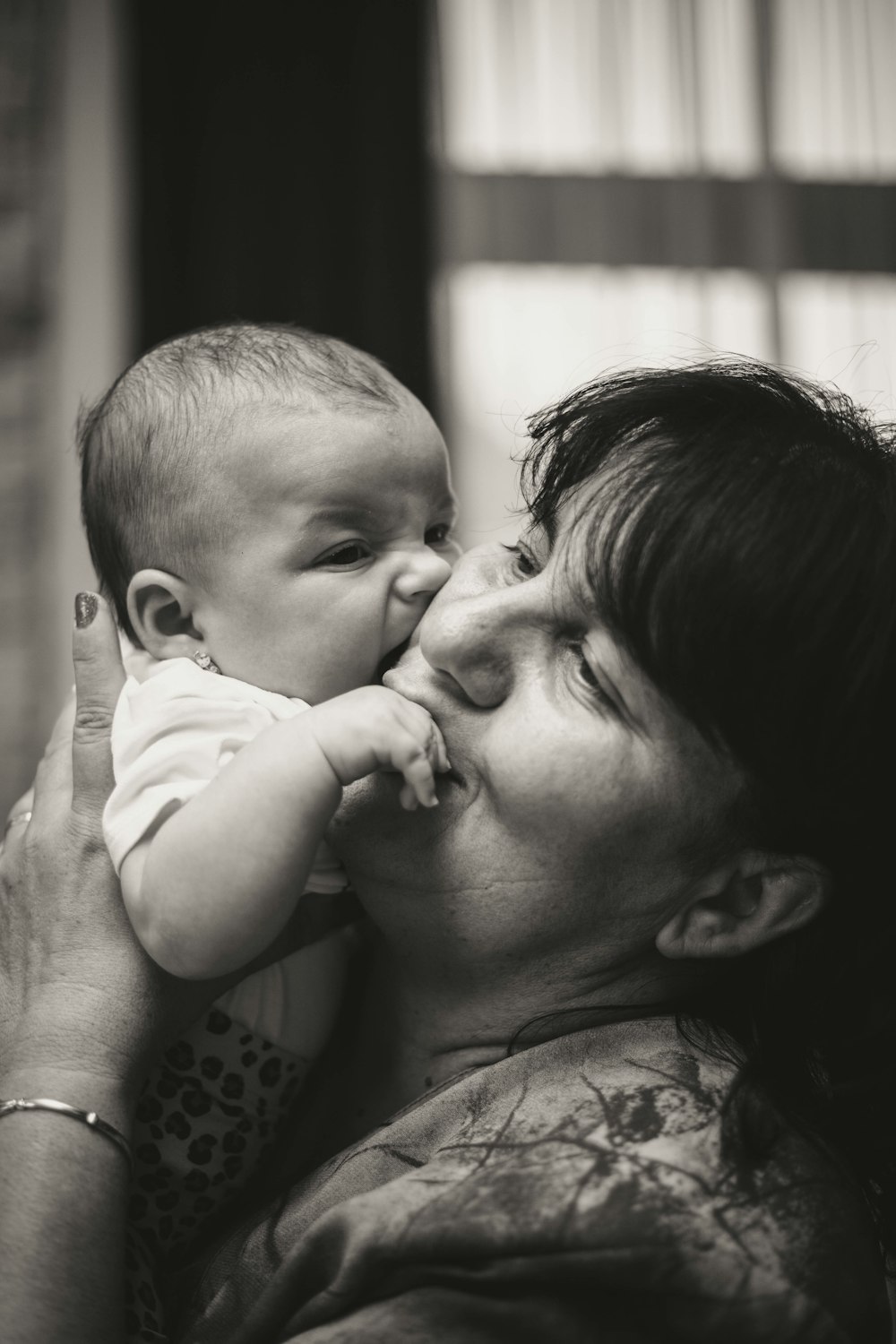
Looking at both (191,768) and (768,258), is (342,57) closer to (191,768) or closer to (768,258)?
(768,258)

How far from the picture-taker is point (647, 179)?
3400mm

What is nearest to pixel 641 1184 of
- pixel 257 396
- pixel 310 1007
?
pixel 310 1007

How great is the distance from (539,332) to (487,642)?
2508 mm

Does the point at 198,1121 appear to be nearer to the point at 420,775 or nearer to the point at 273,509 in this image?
the point at 420,775

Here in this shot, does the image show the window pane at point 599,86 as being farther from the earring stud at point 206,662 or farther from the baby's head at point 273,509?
the earring stud at point 206,662

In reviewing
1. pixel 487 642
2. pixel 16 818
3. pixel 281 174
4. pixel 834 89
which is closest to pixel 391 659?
pixel 487 642

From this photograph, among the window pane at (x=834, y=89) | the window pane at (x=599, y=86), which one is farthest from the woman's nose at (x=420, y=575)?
the window pane at (x=834, y=89)

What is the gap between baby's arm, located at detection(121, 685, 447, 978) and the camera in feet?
2.96

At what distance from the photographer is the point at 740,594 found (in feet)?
2.96

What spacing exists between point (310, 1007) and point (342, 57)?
2.72m

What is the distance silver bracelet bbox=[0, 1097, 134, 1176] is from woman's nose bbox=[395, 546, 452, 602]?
53cm

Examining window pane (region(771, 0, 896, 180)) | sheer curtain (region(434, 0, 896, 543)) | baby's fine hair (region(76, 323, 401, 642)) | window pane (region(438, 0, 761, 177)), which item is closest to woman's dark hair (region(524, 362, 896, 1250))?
baby's fine hair (region(76, 323, 401, 642))

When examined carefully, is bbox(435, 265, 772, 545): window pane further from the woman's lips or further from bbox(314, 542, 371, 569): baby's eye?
the woman's lips

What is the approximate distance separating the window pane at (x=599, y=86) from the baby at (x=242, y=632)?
2.36 metres
